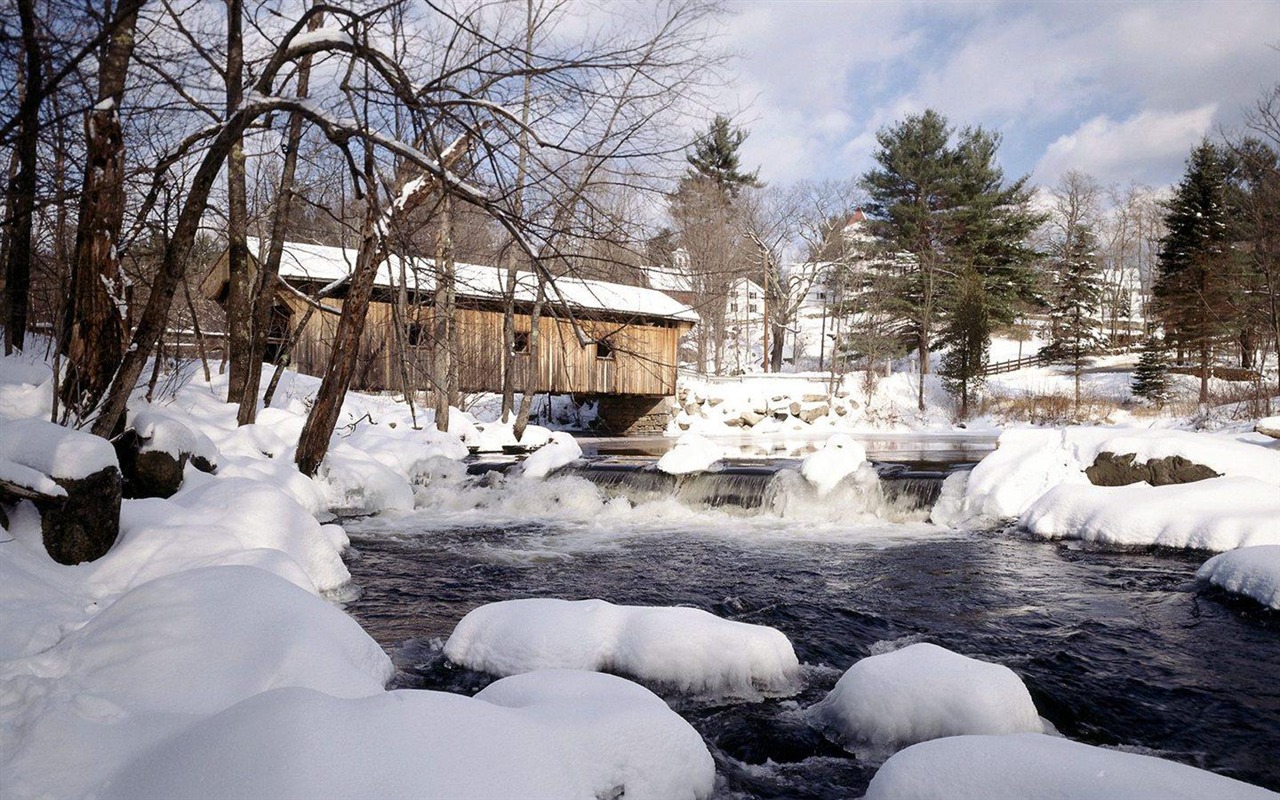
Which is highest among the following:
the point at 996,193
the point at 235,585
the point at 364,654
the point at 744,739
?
the point at 996,193

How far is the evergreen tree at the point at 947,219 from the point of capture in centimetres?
3353

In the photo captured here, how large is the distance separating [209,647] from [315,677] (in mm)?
396

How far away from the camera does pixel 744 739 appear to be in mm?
3467

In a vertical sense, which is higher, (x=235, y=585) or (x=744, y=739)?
(x=235, y=585)

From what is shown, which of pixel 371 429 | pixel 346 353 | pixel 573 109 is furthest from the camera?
pixel 371 429

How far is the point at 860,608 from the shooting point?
225 inches

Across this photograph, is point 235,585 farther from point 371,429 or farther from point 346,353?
point 371,429

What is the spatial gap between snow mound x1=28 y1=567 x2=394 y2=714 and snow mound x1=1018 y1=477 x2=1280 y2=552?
24.2 feet

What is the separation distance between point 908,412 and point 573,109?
91.5 feet

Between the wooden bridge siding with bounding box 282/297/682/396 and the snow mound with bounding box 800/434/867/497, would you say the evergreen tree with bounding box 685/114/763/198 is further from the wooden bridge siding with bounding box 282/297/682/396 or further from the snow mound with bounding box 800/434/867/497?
the snow mound with bounding box 800/434/867/497

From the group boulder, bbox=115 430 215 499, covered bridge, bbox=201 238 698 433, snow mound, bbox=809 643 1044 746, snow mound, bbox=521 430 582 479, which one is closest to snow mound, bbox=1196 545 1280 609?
snow mound, bbox=809 643 1044 746

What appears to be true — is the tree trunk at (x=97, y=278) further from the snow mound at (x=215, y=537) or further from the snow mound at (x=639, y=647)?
the snow mound at (x=639, y=647)

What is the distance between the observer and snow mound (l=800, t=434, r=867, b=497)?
9.99m

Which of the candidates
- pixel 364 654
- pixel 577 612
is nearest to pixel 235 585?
pixel 364 654
